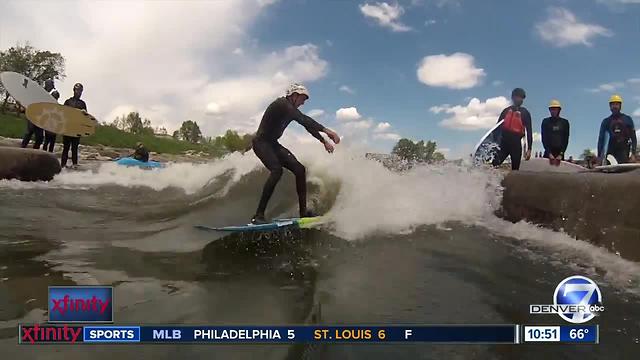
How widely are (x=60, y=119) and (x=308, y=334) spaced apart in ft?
29.8

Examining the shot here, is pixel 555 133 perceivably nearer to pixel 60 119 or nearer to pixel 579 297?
pixel 579 297

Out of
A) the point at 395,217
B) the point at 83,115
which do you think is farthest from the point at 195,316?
the point at 83,115

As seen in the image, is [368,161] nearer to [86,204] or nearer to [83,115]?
[86,204]

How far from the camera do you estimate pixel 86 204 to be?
19.9 feet

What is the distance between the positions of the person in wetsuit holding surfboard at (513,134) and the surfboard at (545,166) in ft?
1.22

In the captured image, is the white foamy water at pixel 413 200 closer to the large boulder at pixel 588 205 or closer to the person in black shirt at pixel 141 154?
the large boulder at pixel 588 205

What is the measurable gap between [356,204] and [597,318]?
307cm

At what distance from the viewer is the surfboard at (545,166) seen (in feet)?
23.0

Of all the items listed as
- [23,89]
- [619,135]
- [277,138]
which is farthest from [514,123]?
[23,89]

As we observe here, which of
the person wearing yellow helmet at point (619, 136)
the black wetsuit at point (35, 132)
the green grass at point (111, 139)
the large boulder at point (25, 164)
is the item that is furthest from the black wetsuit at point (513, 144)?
the black wetsuit at point (35, 132)

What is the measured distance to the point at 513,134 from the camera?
21.9ft

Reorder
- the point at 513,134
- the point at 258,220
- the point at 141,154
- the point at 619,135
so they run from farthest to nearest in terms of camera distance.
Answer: the point at 141,154, the point at 513,134, the point at 619,135, the point at 258,220

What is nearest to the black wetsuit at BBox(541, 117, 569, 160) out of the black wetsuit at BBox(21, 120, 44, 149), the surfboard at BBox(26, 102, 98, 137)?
the surfboard at BBox(26, 102, 98, 137)

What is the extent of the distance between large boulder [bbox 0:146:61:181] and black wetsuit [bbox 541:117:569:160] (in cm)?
978
